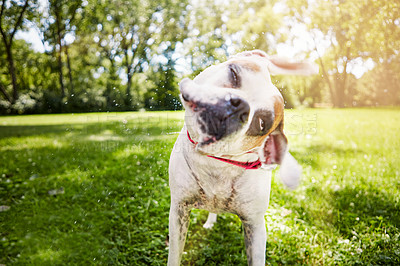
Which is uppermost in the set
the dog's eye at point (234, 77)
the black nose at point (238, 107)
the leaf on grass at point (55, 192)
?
the dog's eye at point (234, 77)

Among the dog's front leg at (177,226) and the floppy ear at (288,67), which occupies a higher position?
the floppy ear at (288,67)

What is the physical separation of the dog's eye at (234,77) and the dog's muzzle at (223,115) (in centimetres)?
20

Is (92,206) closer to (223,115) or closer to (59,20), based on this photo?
(223,115)

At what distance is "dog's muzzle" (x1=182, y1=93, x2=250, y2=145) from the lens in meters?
0.95

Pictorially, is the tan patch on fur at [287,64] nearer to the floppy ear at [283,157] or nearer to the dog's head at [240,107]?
the dog's head at [240,107]

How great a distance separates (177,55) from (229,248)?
193 cm

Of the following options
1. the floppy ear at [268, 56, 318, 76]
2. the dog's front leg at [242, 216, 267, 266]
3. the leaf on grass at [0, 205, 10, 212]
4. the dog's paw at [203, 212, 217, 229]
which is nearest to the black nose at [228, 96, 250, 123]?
the floppy ear at [268, 56, 318, 76]

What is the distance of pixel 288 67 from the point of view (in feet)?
4.32

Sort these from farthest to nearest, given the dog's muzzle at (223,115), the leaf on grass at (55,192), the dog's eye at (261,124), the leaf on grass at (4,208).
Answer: the leaf on grass at (55,192)
the leaf on grass at (4,208)
the dog's eye at (261,124)
the dog's muzzle at (223,115)

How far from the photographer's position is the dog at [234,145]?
98 centimetres

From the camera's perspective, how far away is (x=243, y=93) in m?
1.09

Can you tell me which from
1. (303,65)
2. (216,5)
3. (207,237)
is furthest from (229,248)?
(216,5)

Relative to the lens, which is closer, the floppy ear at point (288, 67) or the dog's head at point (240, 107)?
the dog's head at point (240, 107)

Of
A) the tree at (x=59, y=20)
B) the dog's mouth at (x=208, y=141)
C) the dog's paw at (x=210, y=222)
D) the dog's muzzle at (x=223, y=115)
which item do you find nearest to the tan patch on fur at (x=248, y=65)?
the dog's muzzle at (x=223, y=115)
